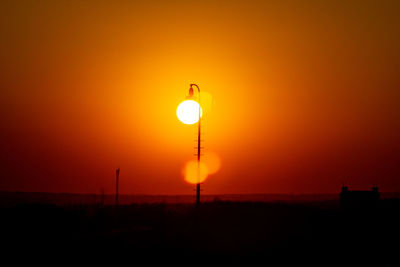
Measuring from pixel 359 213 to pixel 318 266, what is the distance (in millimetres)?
20485

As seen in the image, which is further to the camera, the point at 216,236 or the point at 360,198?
the point at 360,198

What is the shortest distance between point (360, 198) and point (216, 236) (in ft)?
81.1

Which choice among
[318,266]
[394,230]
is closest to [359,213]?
[394,230]

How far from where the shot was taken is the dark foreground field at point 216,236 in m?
20.7

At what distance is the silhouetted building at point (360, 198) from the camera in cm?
4462

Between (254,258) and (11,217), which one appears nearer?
(254,258)

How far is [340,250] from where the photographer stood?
24.1 m

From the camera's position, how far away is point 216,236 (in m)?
25.3

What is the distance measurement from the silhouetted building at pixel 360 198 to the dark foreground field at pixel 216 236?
288 inches

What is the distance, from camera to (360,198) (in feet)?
148

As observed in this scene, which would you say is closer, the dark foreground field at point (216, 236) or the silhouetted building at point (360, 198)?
the dark foreground field at point (216, 236)

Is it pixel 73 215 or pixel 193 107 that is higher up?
pixel 193 107

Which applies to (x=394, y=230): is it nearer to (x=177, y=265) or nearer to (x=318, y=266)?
(x=318, y=266)

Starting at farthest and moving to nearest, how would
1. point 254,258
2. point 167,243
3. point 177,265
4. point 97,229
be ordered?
1. point 97,229
2. point 167,243
3. point 254,258
4. point 177,265
